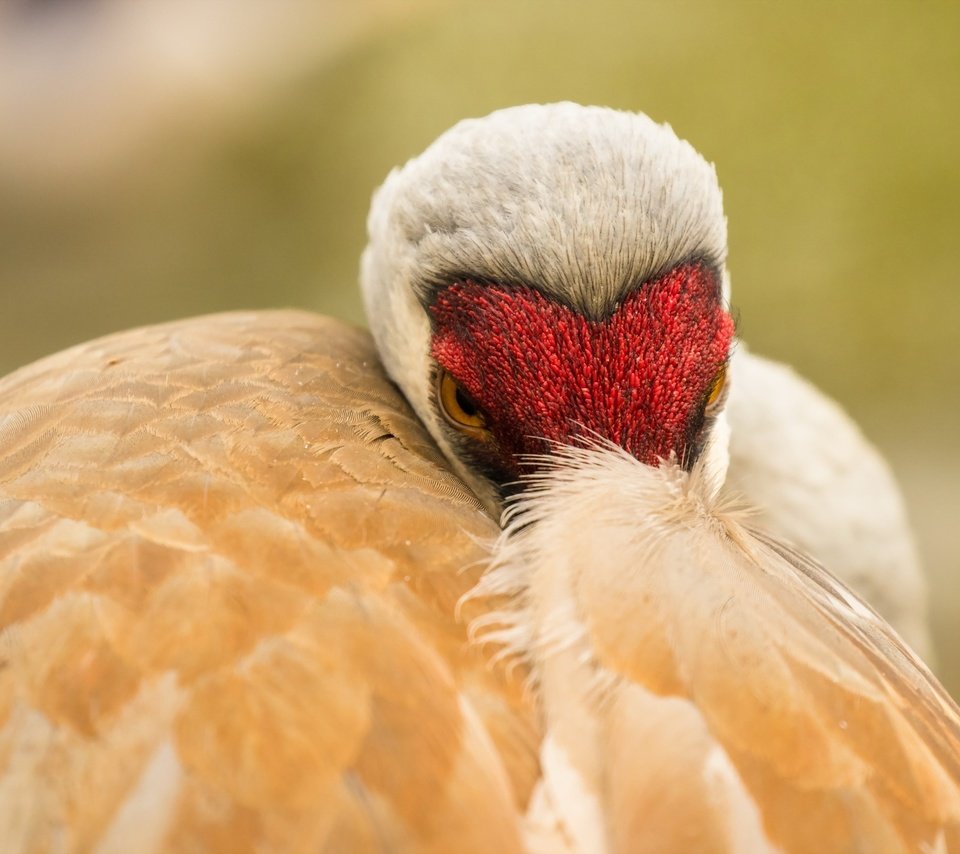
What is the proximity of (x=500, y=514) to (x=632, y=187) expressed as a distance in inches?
16.0

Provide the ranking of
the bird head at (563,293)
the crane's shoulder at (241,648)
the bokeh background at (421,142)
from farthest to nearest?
the bokeh background at (421,142) → the bird head at (563,293) → the crane's shoulder at (241,648)

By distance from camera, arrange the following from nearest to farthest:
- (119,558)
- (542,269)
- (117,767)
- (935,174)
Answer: (117,767), (119,558), (542,269), (935,174)

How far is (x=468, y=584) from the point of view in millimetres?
962

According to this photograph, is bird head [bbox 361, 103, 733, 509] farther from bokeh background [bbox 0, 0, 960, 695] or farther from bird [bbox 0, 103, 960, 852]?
bokeh background [bbox 0, 0, 960, 695]

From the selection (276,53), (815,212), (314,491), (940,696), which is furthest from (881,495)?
(276,53)

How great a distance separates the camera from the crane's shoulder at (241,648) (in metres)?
0.79

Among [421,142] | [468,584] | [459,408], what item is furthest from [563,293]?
[421,142]

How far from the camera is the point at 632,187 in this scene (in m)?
1.25

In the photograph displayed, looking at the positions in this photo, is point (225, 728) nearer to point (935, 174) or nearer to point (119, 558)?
point (119, 558)

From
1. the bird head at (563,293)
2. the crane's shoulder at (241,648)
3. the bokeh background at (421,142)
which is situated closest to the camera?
the crane's shoulder at (241,648)

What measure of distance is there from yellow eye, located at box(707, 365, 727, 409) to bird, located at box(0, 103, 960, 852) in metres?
0.01

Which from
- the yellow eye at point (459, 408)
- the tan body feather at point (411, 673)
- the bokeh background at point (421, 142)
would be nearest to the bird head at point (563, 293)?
the yellow eye at point (459, 408)

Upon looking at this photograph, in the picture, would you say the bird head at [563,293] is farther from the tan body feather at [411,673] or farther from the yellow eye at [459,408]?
the tan body feather at [411,673]

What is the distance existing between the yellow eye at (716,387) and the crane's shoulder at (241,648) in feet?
1.11
